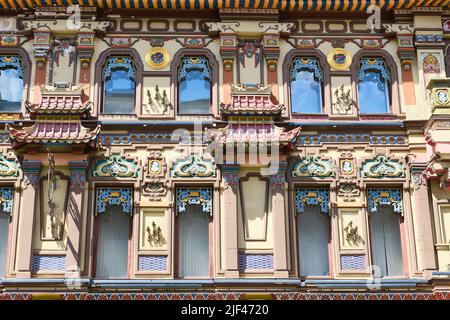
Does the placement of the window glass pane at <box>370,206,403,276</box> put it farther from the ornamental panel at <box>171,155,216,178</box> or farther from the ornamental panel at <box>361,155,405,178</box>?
the ornamental panel at <box>171,155,216,178</box>

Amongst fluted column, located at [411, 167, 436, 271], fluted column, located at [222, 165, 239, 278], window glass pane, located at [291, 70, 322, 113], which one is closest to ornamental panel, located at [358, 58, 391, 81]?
window glass pane, located at [291, 70, 322, 113]

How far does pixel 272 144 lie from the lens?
21.2 meters

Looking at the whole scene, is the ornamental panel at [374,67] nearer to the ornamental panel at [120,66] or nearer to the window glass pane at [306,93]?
the window glass pane at [306,93]

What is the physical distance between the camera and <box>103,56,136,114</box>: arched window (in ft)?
73.6

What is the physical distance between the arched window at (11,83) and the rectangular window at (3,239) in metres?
3.14

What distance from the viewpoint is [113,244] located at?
21.1 m

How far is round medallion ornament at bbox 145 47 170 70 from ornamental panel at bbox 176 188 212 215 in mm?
3721

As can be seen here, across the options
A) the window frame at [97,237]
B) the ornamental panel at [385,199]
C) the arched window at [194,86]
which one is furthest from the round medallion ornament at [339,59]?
the window frame at [97,237]

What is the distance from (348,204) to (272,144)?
8.43ft

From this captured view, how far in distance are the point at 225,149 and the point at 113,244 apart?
3.84m

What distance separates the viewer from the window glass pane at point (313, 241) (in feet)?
69.0

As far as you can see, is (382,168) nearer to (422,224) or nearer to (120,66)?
(422,224)

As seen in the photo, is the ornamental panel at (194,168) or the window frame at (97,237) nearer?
the window frame at (97,237)

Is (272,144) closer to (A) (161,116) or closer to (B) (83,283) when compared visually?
(A) (161,116)
